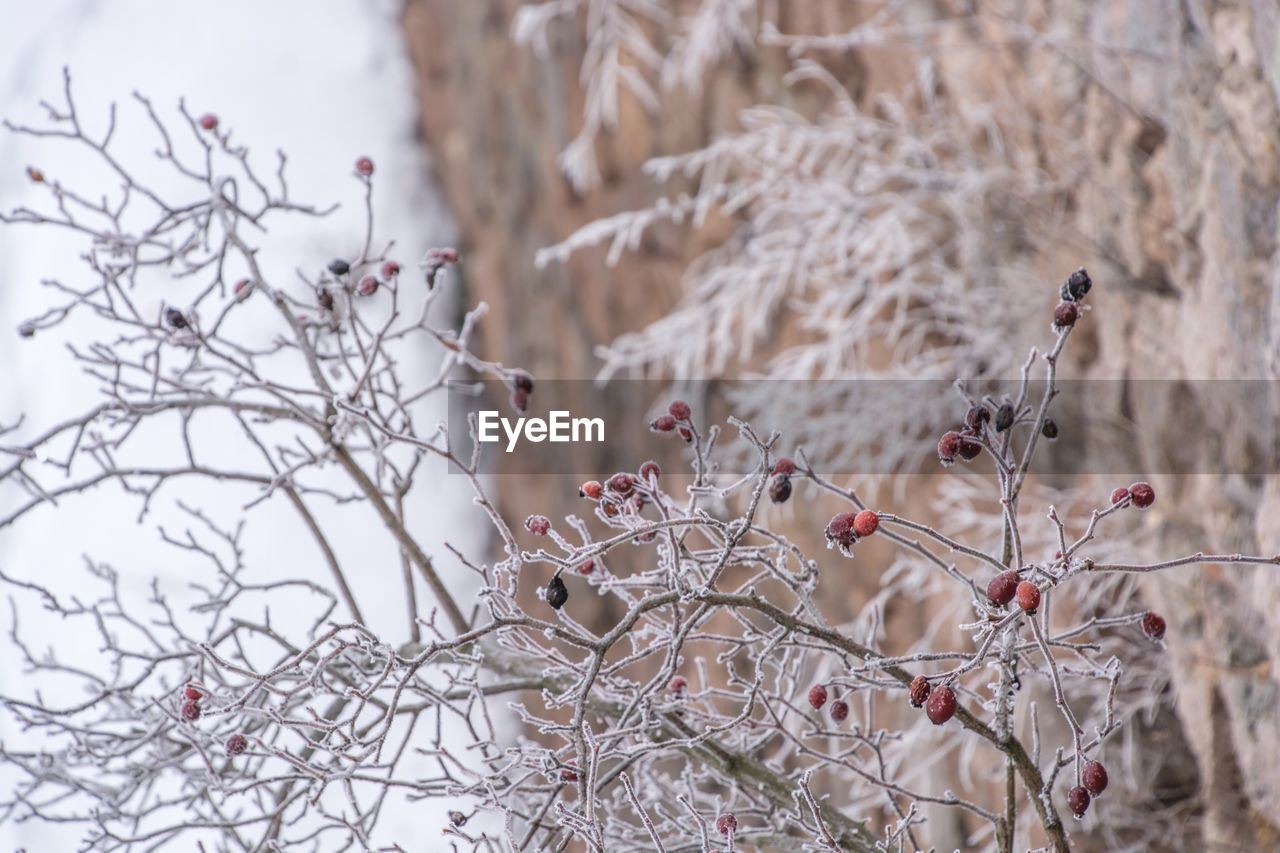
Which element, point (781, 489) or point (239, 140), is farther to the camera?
point (239, 140)

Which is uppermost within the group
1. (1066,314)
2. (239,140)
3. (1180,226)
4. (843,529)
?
(239,140)

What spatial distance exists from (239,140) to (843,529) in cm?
256

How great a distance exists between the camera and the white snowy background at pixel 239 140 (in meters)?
2.45

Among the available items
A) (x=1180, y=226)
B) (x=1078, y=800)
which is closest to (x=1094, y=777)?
(x=1078, y=800)

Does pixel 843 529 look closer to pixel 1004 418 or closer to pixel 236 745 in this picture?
pixel 1004 418

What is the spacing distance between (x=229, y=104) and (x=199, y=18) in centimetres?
23

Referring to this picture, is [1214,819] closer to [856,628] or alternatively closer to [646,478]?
[856,628]

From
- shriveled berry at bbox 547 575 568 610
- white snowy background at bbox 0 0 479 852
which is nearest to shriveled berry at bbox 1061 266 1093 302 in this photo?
shriveled berry at bbox 547 575 568 610

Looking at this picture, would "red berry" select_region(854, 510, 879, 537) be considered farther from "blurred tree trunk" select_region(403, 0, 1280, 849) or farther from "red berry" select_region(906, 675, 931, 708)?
"blurred tree trunk" select_region(403, 0, 1280, 849)

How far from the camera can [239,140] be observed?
9.05ft

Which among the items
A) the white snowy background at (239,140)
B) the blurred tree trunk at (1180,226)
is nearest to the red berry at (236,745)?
the blurred tree trunk at (1180,226)

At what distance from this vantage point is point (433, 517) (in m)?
2.79

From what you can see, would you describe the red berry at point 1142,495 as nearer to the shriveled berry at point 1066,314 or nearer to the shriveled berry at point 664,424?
the shriveled berry at point 1066,314

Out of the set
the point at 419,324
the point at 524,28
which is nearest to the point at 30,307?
the point at 524,28
